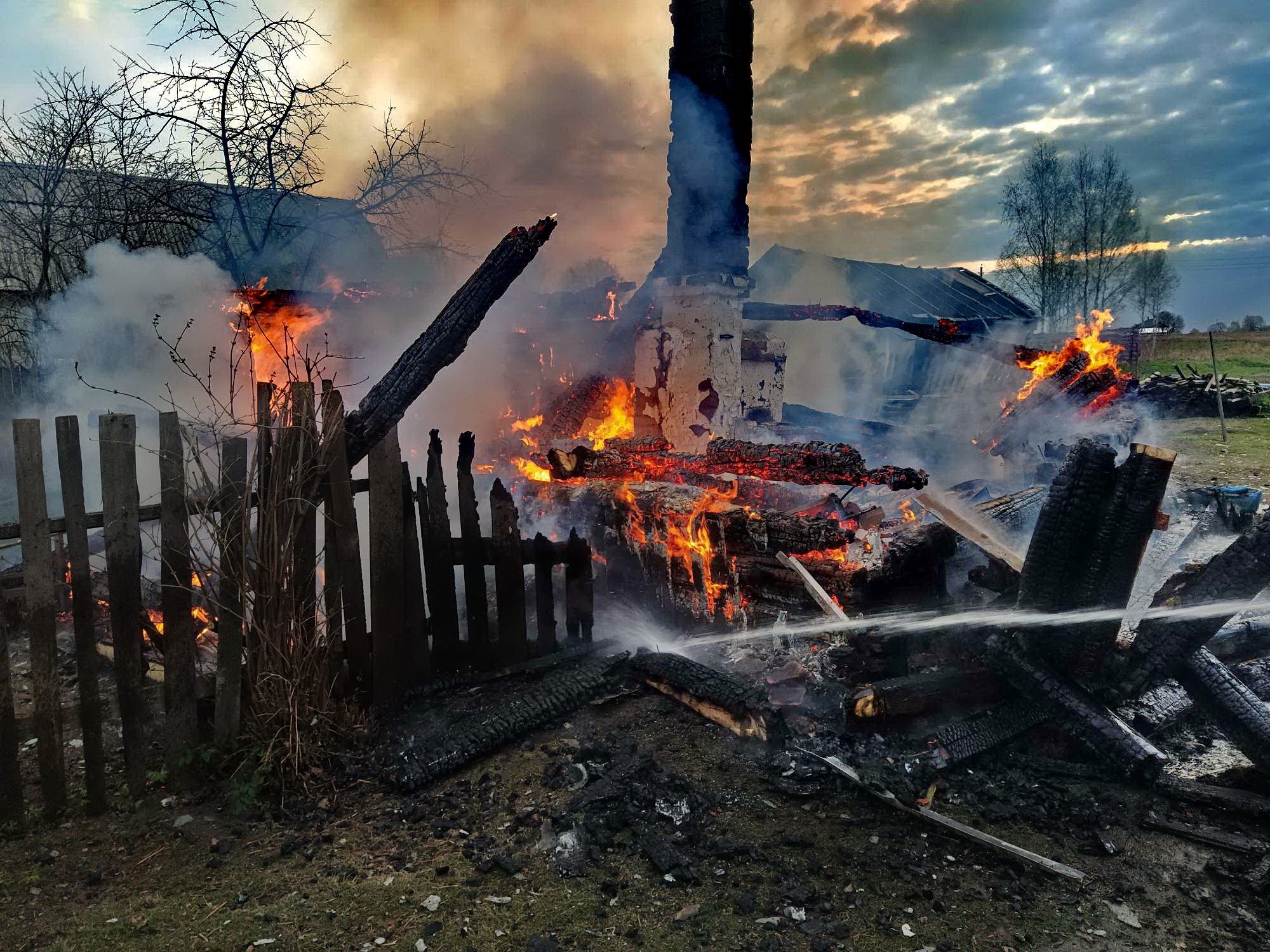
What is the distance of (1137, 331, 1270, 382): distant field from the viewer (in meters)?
27.5

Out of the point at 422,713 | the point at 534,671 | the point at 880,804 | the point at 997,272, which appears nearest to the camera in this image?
the point at 880,804

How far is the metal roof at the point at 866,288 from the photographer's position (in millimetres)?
26391

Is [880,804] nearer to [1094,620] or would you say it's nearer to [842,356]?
[1094,620]

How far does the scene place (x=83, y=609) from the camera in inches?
147

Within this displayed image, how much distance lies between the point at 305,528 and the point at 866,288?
26844mm

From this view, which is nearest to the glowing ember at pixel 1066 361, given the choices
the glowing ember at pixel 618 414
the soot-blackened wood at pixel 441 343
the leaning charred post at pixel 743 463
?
the leaning charred post at pixel 743 463

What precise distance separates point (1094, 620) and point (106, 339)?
14220 mm

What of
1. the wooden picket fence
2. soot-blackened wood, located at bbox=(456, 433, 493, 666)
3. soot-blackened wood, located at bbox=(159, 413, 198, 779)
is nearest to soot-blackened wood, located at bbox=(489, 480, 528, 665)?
the wooden picket fence

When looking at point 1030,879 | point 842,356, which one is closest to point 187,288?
point 1030,879

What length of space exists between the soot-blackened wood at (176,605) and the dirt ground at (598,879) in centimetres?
38

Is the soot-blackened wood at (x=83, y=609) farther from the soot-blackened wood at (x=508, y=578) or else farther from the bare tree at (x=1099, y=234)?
the bare tree at (x=1099, y=234)

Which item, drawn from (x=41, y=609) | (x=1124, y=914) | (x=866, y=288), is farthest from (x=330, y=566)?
(x=866, y=288)

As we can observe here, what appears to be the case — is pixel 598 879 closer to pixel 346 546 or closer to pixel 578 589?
pixel 346 546

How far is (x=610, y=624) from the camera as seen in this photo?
23.7ft
